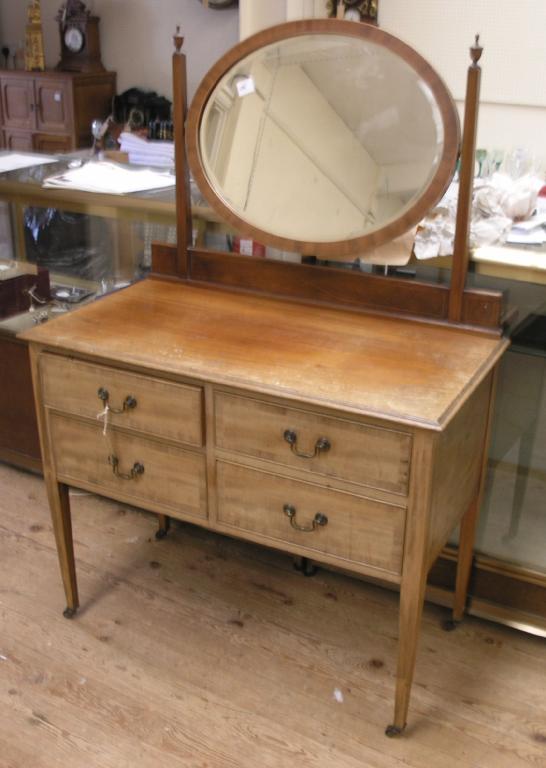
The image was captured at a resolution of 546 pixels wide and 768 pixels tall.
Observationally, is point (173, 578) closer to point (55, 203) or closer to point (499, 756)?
point (499, 756)

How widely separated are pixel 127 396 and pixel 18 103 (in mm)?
4060

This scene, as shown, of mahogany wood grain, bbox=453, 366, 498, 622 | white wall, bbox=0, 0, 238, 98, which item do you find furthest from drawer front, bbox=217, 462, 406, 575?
white wall, bbox=0, 0, 238, 98

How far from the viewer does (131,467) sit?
5.57 ft

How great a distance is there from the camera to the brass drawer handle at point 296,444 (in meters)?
1.46

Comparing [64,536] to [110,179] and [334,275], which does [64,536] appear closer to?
[334,275]

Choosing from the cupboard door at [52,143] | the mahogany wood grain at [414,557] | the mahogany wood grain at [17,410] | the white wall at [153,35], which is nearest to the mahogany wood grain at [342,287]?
the mahogany wood grain at [414,557]

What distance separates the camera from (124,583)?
208 centimetres

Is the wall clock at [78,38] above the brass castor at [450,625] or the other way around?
above

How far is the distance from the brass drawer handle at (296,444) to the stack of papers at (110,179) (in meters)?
1.06

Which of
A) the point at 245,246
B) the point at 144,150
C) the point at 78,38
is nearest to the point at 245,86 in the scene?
the point at 245,246

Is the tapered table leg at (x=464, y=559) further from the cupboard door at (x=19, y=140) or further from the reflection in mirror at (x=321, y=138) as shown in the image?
the cupboard door at (x=19, y=140)

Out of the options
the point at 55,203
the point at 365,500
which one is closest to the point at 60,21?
the point at 55,203

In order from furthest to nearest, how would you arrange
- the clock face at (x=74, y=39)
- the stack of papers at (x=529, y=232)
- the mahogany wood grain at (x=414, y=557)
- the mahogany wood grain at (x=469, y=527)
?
the clock face at (x=74, y=39)
the stack of papers at (x=529, y=232)
the mahogany wood grain at (x=469, y=527)
the mahogany wood grain at (x=414, y=557)

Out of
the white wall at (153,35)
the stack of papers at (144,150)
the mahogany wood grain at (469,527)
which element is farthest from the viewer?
the white wall at (153,35)
